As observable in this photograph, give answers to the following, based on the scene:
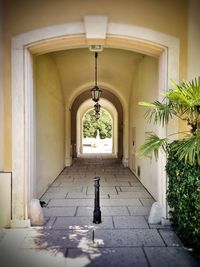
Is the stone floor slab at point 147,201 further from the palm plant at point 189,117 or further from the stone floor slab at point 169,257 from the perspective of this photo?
the palm plant at point 189,117

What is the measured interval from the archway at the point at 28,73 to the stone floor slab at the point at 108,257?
1286 mm

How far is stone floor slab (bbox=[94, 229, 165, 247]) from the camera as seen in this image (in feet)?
12.2

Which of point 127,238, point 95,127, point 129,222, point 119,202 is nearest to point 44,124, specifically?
point 119,202

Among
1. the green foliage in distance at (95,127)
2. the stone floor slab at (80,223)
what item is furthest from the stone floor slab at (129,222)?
the green foliage in distance at (95,127)

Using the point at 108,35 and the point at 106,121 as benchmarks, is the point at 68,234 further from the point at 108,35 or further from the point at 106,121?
the point at 106,121

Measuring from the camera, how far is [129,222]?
4.62 meters

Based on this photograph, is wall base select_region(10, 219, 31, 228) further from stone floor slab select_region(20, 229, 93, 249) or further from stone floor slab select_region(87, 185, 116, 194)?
stone floor slab select_region(87, 185, 116, 194)

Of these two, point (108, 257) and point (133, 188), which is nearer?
point (108, 257)

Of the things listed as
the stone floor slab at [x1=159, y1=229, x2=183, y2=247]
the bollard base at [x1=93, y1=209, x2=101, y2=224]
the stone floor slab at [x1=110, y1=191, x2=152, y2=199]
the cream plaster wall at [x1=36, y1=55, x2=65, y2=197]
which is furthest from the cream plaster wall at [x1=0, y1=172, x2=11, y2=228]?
the stone floor slab at [x1=110, y1=191, x2=152, y2=199]

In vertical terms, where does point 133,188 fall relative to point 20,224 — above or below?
below

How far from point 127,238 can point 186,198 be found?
1148 mm

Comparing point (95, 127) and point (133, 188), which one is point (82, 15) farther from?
point (95, 127)

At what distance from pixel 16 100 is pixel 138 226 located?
3.02 metres

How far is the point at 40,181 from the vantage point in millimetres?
6363
